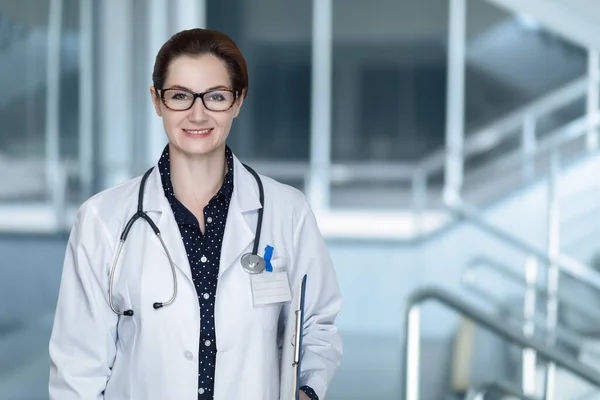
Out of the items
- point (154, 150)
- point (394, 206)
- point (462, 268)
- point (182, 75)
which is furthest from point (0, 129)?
point (394, 206)

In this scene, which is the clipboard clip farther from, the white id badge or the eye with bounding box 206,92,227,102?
the eye with bounding box 206,92,227,102

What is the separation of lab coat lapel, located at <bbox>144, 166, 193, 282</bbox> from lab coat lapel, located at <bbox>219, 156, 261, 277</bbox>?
63mm

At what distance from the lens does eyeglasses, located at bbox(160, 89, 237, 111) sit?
4.06ft

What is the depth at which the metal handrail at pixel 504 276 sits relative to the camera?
→ 430cm

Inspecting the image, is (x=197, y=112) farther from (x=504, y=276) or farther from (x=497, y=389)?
(x=504, y=276)

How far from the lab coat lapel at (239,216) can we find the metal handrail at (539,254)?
305 cm

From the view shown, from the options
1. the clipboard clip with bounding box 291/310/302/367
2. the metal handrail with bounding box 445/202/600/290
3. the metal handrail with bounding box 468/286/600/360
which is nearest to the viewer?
the clipboard clip with bounding box 291/310/302/367

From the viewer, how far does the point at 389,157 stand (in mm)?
8352

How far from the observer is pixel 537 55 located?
8117mm

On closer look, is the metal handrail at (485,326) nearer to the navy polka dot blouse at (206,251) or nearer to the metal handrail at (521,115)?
the navy polka dot blouse at (206,251)

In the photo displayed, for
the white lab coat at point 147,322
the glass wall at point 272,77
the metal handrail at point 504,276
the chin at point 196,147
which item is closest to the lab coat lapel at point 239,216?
the white lab coat at point 147,322

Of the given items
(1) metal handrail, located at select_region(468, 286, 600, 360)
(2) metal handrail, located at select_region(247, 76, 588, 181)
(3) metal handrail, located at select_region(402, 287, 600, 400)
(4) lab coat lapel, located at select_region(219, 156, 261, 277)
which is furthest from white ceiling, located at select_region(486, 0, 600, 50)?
(2) metal handrail, located at select_region(247, 76, 588, 181)

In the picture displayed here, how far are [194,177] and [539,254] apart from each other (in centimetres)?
353

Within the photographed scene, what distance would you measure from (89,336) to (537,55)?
765 cm
